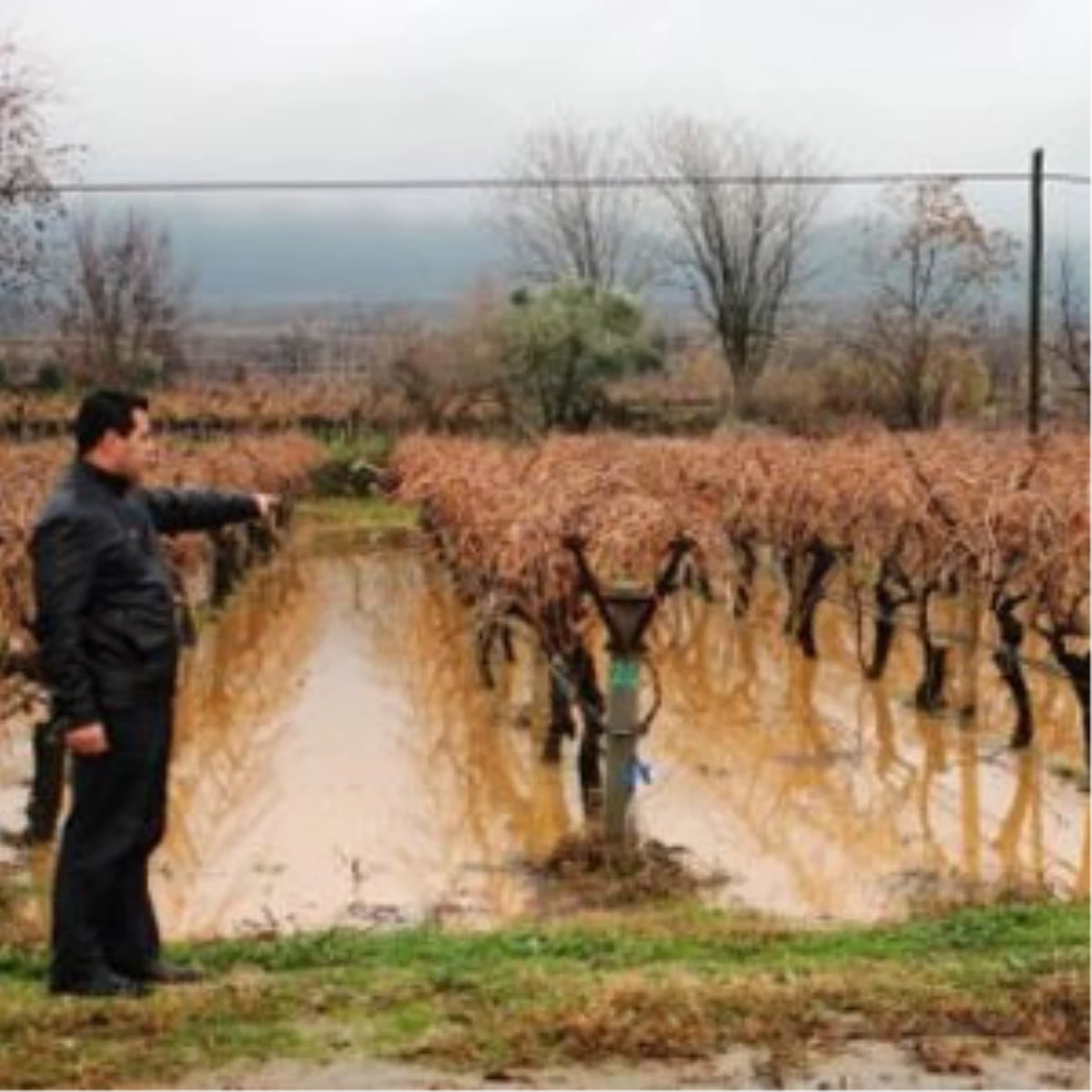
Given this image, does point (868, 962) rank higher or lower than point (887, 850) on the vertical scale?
higher

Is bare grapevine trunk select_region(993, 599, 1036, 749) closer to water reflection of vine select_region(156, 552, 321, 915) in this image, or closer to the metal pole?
the metal pole

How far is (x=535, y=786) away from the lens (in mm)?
14273

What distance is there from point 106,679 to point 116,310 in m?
54.4

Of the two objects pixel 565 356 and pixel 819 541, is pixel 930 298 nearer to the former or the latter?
pixel 565 356

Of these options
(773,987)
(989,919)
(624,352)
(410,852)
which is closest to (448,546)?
→ (410,852)

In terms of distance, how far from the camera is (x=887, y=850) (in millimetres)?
12312

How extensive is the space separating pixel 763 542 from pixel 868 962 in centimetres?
1656

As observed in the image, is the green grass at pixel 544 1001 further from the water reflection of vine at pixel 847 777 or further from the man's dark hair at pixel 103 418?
the water reflection of vine at pixel 847 777

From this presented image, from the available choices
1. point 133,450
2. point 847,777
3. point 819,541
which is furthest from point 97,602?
point 819,541

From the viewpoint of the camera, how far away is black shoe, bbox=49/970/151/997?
7.14 meters

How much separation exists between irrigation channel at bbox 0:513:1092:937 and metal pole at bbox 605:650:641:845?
0.56 m

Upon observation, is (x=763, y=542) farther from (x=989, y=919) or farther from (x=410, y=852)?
(x=989, y=919)

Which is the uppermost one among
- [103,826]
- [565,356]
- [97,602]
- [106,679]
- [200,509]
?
[200,509]

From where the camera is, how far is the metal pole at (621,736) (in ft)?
36.1
